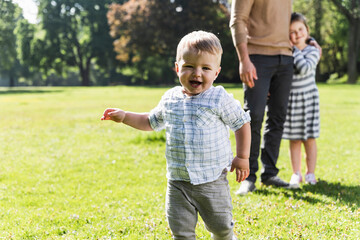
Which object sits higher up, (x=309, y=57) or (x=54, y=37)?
(x=54, y=37)

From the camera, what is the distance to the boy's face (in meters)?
2.43

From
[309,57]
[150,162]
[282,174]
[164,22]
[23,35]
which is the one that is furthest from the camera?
[23,35]

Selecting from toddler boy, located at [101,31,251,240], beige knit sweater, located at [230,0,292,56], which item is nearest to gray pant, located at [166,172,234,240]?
toddler boy, located at [101,31,251,240]

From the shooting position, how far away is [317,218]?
3.51 meters

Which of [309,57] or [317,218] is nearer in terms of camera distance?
[317,218]

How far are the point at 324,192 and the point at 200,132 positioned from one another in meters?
2.53

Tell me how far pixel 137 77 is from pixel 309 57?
191 ft

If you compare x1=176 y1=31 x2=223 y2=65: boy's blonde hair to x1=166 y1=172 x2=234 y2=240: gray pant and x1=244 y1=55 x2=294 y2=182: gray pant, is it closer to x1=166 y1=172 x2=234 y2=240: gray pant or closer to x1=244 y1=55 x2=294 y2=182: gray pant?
x1=166 y1=172 x2=234 y2=240: gray pant

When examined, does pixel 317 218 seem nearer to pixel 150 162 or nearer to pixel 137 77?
pixel 150 162

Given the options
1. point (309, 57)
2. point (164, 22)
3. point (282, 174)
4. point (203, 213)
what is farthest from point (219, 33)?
point (164, 22)

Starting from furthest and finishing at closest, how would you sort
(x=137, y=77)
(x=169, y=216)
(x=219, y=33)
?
(x=137, y=77)
(x=219, y=33)
(x=169, y=216)

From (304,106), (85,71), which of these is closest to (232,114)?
(304,106)

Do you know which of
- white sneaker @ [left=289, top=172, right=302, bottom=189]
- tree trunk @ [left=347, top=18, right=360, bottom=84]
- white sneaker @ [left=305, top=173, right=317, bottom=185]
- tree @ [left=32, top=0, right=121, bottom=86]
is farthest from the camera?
tree @ [left=32, top=0, right=121, bottom=86]

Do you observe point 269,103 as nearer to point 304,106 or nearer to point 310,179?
point 304,106
